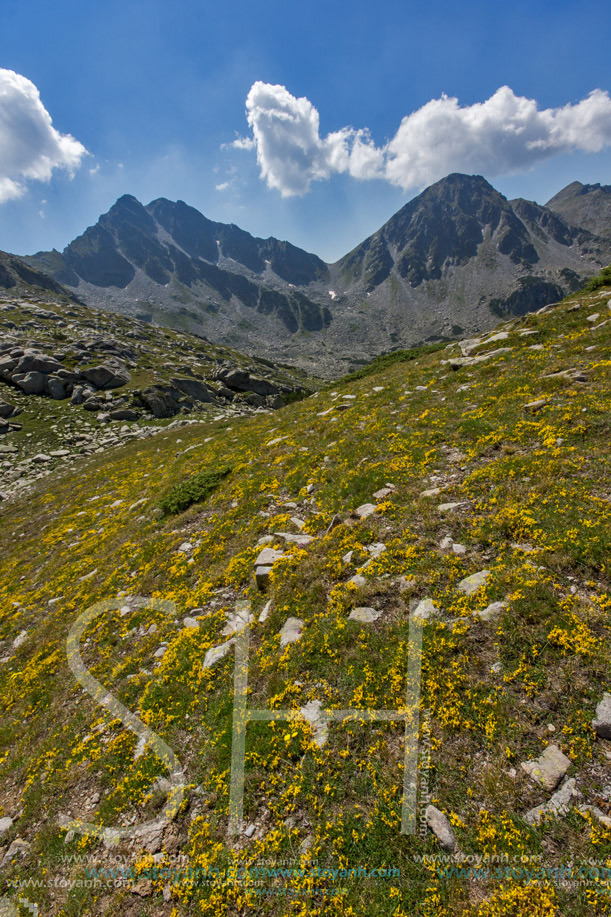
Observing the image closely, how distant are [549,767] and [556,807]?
42 cm

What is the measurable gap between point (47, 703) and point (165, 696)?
398cm

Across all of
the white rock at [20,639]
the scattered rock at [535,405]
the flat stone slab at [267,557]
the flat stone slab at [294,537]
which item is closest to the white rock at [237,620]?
the flat stone slab at [267,557]

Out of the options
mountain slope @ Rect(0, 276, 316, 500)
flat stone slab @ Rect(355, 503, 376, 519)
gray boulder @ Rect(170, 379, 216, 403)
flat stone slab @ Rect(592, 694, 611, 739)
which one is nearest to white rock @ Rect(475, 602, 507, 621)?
flat stone slab @ Rect(592, 694, 611, 739)

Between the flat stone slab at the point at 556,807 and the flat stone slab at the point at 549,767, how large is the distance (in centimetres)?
11

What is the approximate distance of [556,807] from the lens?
4.44 meters

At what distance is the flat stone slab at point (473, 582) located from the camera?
750 cm

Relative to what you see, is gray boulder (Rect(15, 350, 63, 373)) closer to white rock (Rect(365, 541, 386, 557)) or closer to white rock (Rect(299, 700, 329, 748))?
white rock (Rect(365, 541, 386, 557))

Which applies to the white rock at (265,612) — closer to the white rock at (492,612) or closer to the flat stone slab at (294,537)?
the flat stone slab at (294,537)

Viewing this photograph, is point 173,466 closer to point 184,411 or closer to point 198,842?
point 198,842

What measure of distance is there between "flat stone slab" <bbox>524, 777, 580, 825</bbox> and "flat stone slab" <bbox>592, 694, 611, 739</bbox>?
0.85 meters

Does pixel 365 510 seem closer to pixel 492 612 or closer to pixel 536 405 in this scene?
pixel 492 612

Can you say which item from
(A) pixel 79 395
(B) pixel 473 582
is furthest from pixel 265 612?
(A) pixel 79 395

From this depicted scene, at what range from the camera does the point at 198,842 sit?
18.2ft

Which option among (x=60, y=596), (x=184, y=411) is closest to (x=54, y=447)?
(x=184, y=411)
